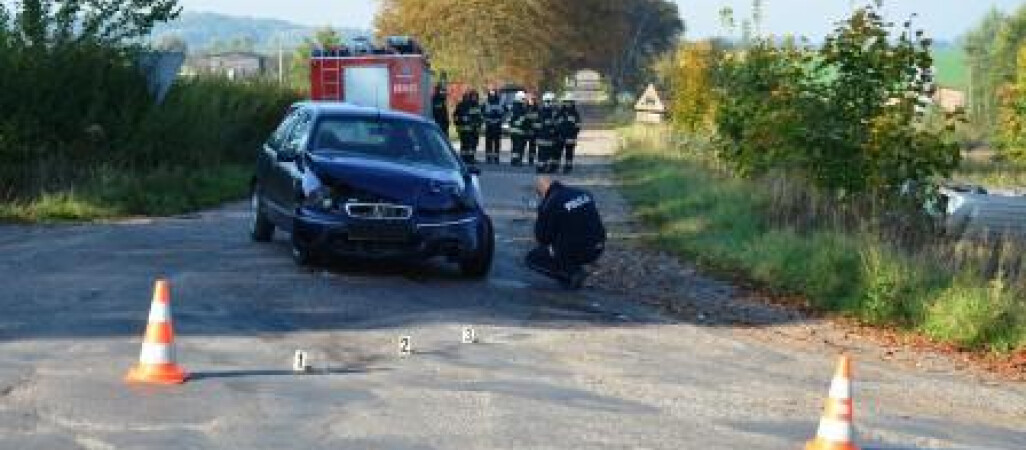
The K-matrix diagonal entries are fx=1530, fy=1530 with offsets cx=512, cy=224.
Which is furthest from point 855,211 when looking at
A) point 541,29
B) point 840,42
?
point 541,29

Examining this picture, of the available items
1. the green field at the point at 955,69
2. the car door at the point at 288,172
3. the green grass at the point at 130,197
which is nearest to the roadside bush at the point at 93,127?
the green grass at the point at 130,197

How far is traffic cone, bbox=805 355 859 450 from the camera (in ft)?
24.3

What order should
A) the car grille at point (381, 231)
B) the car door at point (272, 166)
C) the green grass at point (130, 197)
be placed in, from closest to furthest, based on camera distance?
the car grille at point (381, 231), the car door at point (272, 166), the green grass at point (130, 197)

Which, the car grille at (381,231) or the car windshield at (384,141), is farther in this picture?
the car windshield at (384,141)

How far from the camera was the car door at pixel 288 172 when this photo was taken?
1416 centimetres

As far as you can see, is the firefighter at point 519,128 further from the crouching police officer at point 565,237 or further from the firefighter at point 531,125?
the crouching police officer at point 565,237

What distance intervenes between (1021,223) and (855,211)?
863 cm

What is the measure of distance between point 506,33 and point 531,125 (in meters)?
39.0

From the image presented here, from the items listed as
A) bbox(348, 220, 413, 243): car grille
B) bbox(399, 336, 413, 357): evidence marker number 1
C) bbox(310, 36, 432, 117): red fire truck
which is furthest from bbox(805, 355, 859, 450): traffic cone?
bbox(310, 36, 432, 117): red fire truck

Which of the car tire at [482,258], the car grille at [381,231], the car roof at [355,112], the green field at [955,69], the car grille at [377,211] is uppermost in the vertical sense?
the green field at [955,69]

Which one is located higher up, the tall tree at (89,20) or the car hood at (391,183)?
the tall tree at (89,20)

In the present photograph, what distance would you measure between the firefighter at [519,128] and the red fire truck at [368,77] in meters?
2.52

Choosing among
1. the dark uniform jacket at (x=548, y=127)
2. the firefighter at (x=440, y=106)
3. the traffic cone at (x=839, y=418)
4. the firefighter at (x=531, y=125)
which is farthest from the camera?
the firefighter at (x=440, y=106)

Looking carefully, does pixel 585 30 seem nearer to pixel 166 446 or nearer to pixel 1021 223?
pixel 1021 223
